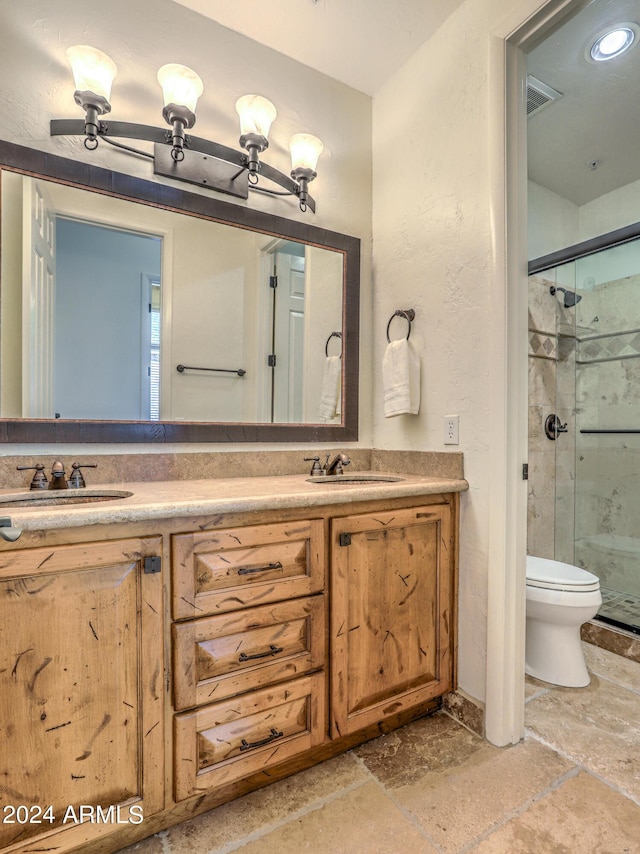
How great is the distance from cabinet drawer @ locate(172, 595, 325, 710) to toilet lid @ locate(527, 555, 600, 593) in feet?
3.48

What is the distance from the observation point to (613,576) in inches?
101

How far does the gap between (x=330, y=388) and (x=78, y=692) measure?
141cm

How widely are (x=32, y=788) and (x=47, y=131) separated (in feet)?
6.02

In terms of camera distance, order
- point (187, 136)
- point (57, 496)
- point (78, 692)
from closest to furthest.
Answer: point (78, 692) < point (57, 496) < point (187, 136)

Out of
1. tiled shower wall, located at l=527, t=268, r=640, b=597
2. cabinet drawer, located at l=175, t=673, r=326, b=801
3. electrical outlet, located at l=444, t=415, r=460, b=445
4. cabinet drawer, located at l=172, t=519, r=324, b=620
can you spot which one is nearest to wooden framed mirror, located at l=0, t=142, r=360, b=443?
electrical outlet, located at l=444, t=415, r=460, b=445

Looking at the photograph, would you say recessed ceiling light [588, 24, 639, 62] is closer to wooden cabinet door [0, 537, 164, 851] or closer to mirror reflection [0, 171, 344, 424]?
mirror reflection [0, 171, 344, 424]

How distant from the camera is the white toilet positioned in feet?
5.91

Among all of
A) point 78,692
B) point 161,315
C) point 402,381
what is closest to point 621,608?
point 402,381

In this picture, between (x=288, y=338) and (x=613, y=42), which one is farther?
(x=288, y=338)

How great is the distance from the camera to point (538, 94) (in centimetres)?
210

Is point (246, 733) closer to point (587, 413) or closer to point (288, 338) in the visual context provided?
point (288, 338)

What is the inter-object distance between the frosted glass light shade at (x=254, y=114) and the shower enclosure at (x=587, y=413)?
1.68 meters

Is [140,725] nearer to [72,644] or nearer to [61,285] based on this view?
[72,644]

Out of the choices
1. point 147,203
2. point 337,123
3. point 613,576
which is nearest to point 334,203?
point 337,123
